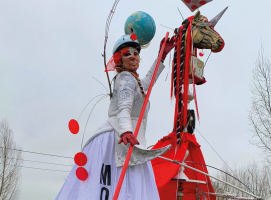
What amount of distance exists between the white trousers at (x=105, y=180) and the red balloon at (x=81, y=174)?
0.12 feet

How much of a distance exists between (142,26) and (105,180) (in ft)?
5.34

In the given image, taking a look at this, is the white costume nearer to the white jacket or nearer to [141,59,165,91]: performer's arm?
the white jacket

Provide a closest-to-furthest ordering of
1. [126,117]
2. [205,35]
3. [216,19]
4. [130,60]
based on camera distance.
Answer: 1. [126,117]
2. [130,60]
3. [205,35]
4. [216,19]

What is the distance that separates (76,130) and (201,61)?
7.28 ft

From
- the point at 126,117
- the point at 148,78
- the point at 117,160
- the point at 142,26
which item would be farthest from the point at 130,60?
the point at 117,160

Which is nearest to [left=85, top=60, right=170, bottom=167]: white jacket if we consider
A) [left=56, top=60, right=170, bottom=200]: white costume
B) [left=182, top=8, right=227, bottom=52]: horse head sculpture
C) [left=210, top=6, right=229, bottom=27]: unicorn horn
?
[left=56, top=60, right=170, bottom=200]: white costume

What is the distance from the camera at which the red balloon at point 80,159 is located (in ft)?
7.69

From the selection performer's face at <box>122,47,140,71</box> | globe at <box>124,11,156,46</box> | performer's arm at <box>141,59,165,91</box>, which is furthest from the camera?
globe at <box>124,11,156,46</box>

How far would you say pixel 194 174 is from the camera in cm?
378

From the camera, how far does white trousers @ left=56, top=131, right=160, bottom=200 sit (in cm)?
223

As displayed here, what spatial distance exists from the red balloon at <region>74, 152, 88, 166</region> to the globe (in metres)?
1.39

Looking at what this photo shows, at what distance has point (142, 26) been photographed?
3.02 meters

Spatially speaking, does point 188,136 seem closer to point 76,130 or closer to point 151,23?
point 151,23

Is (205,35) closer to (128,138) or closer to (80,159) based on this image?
(128,138)
